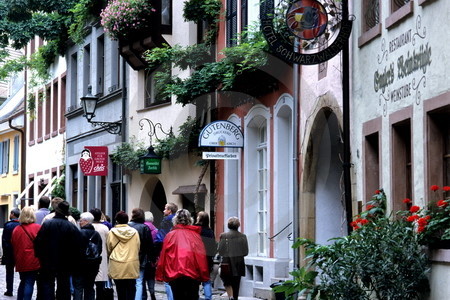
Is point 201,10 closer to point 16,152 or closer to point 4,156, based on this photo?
point 16,152

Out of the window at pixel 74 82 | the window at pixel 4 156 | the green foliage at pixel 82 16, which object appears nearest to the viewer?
the green foliage at pixel 82 16

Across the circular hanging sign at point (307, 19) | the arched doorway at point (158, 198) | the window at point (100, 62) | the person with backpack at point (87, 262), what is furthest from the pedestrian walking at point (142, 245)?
the window at point (100, 62)

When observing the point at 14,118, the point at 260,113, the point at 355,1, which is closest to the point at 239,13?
the point at 260,113

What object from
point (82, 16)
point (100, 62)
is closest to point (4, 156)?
point (100, 62)

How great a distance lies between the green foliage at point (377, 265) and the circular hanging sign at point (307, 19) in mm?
3032

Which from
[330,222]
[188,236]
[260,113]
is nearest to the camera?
[188,236]

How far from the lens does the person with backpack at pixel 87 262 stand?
48.9 feet

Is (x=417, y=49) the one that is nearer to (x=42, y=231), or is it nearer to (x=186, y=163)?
(x=42, y=231)

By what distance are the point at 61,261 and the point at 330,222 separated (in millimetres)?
5067

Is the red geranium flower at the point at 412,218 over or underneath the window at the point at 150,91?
underneath

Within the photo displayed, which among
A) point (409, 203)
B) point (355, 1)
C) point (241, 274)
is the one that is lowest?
point (241, 274)

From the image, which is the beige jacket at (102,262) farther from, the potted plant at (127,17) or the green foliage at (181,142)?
the potted plant at (127,17)

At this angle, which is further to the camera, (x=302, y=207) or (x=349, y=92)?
(x=302, y=207)

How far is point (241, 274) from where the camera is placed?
18016mm
